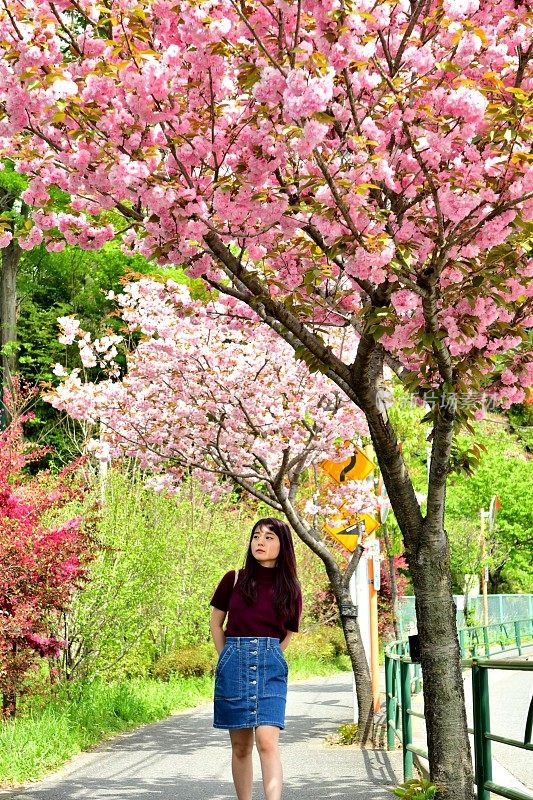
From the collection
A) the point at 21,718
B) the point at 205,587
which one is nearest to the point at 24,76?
the point at 21,718

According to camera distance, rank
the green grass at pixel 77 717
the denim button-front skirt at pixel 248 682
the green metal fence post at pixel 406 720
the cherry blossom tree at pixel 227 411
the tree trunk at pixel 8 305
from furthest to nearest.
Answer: the tree trunk at pixel 8 305, the cherry blossom tree at pixel 227 411, the green grass at pixel 77 717, the green metal fence post at pixel 406 720, the denim button-front skirt at pixel 248 682

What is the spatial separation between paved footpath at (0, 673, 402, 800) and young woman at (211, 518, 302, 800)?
2.34 meters

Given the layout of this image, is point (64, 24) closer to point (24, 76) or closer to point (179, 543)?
point (24, 76)

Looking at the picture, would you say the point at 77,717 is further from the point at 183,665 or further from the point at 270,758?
the point at 183,665

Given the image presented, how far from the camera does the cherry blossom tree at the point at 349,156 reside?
512 cm

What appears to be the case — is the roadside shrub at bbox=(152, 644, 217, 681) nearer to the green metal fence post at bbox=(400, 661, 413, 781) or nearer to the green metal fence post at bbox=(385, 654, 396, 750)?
the green metal fence post at bbox=(385, 654, 396, 750)

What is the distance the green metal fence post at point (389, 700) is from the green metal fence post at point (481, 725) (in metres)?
4.61

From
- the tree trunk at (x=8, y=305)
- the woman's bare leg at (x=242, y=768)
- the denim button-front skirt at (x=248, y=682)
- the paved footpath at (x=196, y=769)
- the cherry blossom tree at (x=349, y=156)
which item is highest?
the tree trunk at (x=8, y=305)

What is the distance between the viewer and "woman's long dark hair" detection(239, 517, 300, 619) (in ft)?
19.1

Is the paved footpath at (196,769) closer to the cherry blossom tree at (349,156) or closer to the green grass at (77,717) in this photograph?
the green grass at (77,717)

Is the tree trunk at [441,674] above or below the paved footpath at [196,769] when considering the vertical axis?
above

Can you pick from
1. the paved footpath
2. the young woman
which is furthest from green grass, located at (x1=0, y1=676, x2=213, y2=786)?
the young woman

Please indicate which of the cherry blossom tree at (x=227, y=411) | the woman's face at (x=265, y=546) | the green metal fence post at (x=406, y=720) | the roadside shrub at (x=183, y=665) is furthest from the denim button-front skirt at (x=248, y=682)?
the roadside shrub at (x=183, y=665)

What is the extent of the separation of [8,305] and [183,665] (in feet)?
39.1
